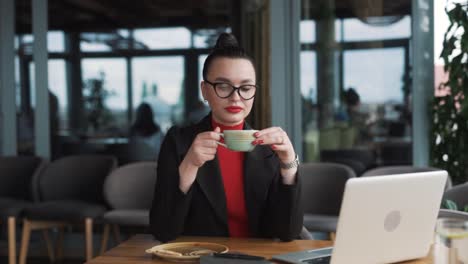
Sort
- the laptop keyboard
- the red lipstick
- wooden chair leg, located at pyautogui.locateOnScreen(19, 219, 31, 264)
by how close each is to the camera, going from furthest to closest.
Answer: wooden chair leg, located at pyautogui.locateOnScreen(19, 219, 31, 264) < the red lipstick < the laptop keyboard

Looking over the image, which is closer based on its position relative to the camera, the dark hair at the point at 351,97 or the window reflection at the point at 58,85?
the dark hair at the point at 351,97

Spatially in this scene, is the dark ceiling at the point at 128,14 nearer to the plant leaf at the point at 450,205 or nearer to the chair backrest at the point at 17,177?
the chair backrest at the point at 17,177

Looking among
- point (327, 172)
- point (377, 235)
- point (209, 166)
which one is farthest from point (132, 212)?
point (377, 235)

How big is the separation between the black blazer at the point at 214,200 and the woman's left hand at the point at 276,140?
0.62ft

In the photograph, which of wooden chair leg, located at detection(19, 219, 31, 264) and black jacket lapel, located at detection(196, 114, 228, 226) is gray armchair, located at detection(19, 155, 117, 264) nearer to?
wooden chair leg, located at detection(19, 219, 31, 264)

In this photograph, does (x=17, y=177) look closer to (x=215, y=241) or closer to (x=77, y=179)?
(x=77, y=179)

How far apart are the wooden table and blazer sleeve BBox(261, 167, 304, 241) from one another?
0.06m

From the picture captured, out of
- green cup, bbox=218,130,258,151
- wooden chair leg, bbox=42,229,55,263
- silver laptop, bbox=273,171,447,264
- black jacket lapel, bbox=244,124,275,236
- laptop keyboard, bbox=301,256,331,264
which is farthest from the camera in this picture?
wooden chair leg, bbox=42,229,55,263

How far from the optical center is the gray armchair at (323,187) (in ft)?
14.3

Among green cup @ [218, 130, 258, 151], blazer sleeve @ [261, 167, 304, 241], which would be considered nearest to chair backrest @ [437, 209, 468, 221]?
blazer sleeve @ [261, 167, 304, 241]

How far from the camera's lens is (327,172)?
441cm

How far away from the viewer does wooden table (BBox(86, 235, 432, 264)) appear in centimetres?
191

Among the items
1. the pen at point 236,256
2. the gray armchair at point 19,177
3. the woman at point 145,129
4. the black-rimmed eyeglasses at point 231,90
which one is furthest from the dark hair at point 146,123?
the pen at point 236,256

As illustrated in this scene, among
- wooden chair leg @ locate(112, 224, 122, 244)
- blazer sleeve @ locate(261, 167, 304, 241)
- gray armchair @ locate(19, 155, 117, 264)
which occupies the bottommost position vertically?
wooden chair leg @ locate(112, 224, 122, 244)
